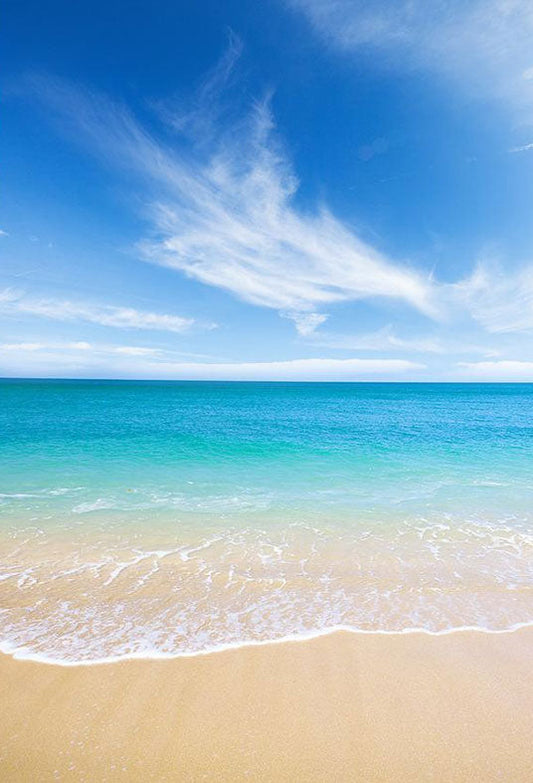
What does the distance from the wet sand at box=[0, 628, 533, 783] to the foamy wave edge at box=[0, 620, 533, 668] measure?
105 millimetres

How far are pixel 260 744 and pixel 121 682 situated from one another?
1994 millimetres

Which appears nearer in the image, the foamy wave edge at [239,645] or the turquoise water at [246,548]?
the foamy wave edge at [239,645]

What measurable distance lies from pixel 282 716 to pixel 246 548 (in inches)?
188

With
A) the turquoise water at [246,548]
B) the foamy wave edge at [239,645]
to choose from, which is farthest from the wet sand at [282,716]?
the turquoise water at [246,548]

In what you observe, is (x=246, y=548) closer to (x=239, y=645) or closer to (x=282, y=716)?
(x=239, y=645)

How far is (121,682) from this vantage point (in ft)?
14.8

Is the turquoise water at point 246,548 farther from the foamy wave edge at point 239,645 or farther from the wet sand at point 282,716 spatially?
the wet sand at point 282,716

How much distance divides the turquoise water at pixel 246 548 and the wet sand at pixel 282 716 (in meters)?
0.54

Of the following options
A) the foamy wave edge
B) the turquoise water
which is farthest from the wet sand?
the turquoise water

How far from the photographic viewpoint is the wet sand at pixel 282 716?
136 inches

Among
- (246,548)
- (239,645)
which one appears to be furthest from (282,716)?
(246,548)

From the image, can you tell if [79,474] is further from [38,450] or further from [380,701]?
[380,701]

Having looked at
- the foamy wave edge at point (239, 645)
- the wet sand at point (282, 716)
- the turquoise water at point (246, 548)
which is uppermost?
the wet sand at point (282, 716)

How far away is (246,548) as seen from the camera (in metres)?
8.77
